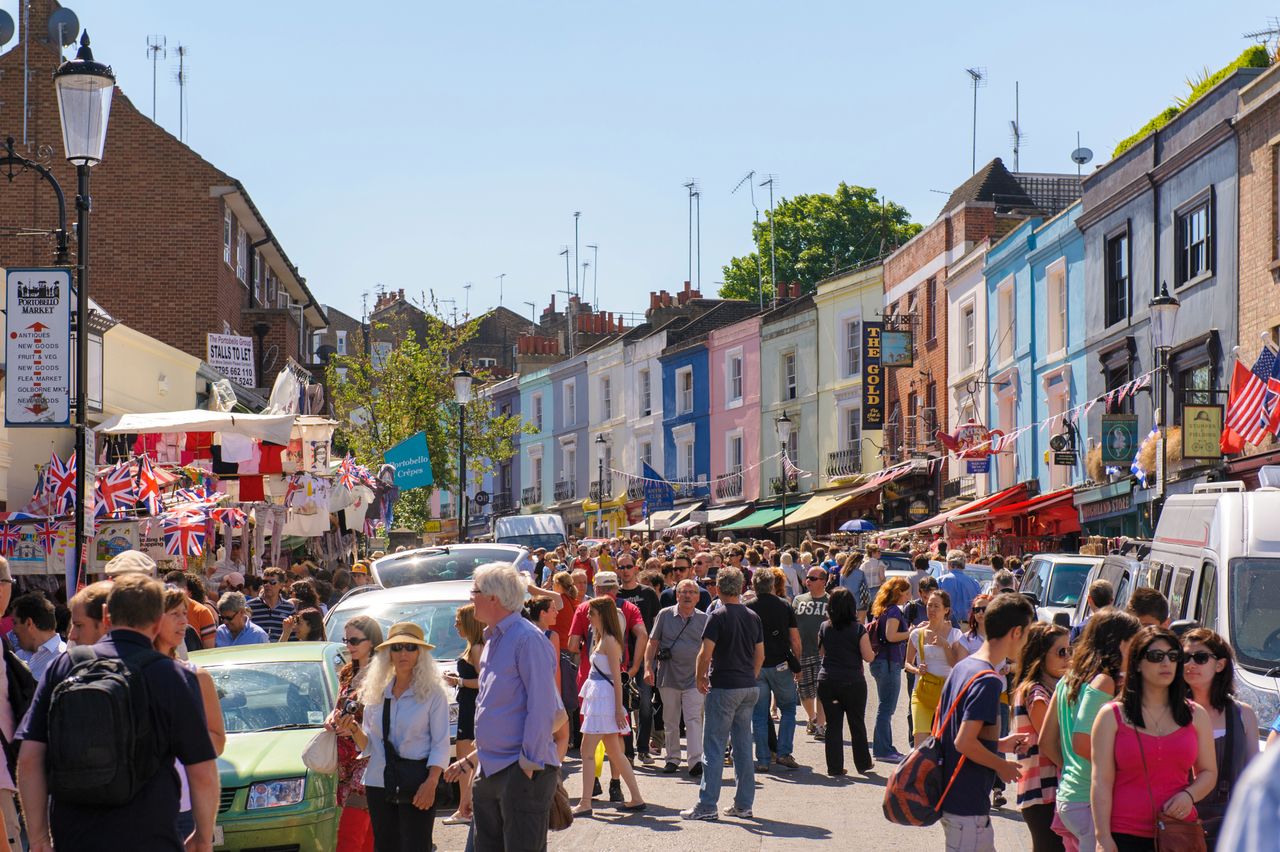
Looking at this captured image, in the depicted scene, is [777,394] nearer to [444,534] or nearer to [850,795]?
[444,534]

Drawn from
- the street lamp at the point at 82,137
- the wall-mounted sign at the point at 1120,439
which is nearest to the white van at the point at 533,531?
the wall-mounted sign at the point at 1120,439

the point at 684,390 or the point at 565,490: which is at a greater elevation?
the point at 684,390

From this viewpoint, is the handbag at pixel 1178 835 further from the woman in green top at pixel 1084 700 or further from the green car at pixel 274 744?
the green car at pixel 274 744

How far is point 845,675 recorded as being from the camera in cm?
1385

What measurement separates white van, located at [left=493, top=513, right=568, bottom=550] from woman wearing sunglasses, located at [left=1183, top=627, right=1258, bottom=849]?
130 ft

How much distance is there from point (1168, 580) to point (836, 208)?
54985 millimetres

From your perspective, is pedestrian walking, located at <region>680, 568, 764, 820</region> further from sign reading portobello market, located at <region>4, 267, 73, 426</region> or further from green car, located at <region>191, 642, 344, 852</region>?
sign reading portobello market, located at <region>4, 267, 73, 426</region>

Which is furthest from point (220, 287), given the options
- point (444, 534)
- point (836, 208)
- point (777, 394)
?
point (836, 208)

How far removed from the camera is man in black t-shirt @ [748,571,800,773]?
14047 millimetres

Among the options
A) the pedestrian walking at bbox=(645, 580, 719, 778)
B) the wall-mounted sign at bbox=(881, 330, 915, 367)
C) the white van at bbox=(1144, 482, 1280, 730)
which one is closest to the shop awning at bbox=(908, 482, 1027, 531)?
the wall-mounted sign at bbox=(881, 330, 915, 367)

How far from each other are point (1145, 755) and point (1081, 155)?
131ft

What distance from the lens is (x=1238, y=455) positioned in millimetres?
24375

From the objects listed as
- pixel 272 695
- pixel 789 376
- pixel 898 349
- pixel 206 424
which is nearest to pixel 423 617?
pixel 272 695

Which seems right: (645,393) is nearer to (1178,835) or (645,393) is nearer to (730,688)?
(730,688)
